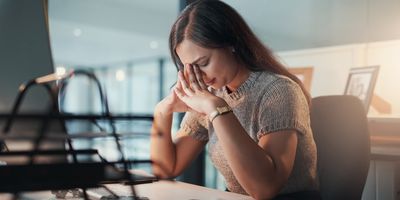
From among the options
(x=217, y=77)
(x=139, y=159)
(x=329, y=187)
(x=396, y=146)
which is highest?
(x=139, y=159)

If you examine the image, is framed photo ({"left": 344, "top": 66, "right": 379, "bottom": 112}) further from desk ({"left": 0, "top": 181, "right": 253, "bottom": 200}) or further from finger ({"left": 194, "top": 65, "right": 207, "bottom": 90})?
desk ({"left": 0, "top": 181, "right": 253, "bottom": 200})

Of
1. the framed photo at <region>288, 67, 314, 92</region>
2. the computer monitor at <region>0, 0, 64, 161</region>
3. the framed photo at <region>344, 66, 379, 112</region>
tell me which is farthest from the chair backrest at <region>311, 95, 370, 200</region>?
the framed photo at <region>288, 67, 314, 92</region>

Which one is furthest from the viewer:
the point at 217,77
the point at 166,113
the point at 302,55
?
the point at 302,55

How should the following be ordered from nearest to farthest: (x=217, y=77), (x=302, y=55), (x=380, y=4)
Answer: (x=217, y=77) < (x=380, y=4) < (x=302, y=55)

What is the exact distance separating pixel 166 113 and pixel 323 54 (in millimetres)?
1352

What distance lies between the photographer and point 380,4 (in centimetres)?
235

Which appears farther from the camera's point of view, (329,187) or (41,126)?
(329,187)

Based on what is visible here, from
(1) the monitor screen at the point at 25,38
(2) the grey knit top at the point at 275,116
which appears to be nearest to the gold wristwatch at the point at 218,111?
(2) the grey knit top at the point at 275,116

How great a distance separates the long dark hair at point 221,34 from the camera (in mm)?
1195

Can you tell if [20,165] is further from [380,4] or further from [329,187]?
[380,4]

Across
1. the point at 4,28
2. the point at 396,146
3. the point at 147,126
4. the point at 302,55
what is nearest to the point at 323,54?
the point at 302,55

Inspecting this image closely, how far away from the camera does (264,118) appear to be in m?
1.14

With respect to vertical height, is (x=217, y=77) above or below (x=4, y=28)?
below

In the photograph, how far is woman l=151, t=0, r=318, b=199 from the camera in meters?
1.01
